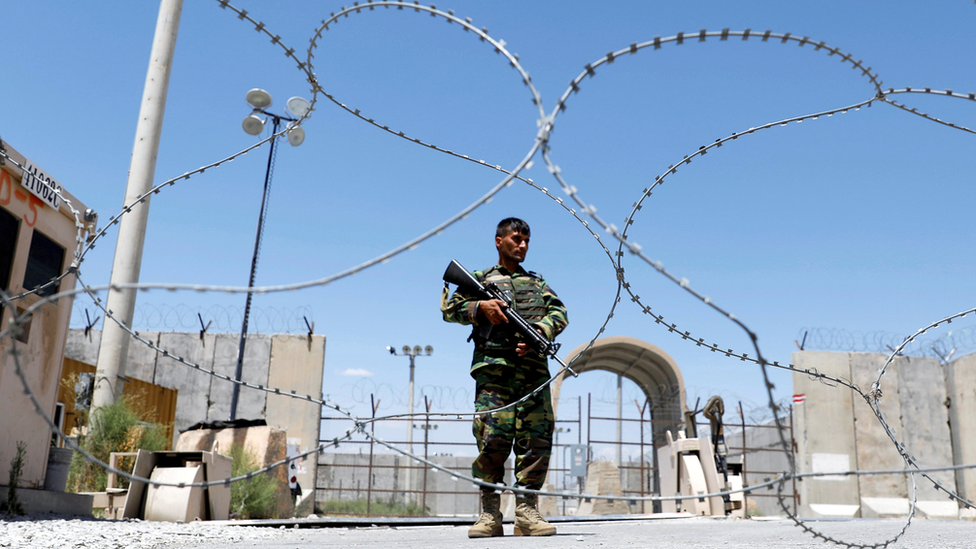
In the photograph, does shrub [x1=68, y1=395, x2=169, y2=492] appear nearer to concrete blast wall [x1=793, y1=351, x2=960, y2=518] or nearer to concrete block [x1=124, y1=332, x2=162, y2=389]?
concrete block [x1=124, y1=332, x2=162, y2=389]

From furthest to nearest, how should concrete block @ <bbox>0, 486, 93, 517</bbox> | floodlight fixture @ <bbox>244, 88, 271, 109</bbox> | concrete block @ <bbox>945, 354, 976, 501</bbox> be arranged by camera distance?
concrete block @ <bbox>945, 354, 976, 501</bbox> < floodlight fixture @ <bbox>244, 88, 271, 109</bbox> < concrete block @ <bbox>0, 486, 93, 517</bbox>

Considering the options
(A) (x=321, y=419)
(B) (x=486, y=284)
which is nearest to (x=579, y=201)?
(B) (x=486, y=284)

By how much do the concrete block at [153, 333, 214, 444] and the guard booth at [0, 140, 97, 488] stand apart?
313 inches

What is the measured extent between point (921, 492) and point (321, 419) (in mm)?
10549

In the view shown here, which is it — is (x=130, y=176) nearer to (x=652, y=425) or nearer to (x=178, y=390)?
(x=178, y=390)

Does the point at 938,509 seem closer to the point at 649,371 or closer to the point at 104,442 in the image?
the point at 649,371

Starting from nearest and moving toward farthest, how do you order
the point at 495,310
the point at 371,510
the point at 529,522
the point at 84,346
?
the point at 529,522 → the point at 495,310 → the point at 84,346 → the point at 371,510

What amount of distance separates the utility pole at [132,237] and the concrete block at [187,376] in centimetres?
480

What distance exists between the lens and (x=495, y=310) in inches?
139

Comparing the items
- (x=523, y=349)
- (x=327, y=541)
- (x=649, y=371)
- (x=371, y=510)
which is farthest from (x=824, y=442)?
(x=327, y=541)

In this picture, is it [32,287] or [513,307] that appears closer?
[513,307]

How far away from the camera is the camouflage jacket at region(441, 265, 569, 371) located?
3.63m

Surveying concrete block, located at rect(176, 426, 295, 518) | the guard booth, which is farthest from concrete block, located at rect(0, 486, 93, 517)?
concrete block, located at rect(176, 426, 295, 518)

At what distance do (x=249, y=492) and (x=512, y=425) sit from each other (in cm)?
534
